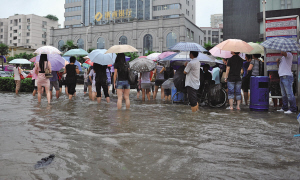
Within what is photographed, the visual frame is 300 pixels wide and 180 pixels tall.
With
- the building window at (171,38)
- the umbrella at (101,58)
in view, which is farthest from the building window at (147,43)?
the umbrella at (101,58)

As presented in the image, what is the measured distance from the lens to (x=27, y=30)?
3797 inches

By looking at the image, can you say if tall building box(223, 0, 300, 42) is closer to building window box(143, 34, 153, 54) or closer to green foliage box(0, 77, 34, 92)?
building window box(143, 34, 153, 54)

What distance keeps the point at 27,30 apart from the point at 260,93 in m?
101

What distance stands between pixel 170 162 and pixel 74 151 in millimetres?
1304

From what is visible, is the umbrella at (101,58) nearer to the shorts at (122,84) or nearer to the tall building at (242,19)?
the shorts at (122,84)

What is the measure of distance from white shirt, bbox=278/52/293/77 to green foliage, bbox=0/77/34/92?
44.2 ft

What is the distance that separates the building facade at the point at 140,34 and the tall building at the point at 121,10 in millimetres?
4522

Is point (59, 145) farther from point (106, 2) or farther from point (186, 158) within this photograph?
point (106, 2)

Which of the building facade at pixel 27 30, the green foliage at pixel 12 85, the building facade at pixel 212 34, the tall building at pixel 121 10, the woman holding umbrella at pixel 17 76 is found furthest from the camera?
the building facade at pixel 212 34

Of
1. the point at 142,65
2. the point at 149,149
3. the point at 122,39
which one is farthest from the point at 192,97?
the point at 122,39

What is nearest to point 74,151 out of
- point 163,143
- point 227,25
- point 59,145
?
point 59,145

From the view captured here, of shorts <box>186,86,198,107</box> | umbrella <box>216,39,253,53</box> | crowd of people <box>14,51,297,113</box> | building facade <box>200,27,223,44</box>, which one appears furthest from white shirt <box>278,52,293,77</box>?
building facade <box>200,27,223,44</box>

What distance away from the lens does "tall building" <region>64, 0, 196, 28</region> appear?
6900 centimetres

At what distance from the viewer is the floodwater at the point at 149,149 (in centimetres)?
297
